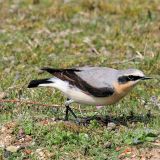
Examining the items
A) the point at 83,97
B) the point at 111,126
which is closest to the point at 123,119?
the point at 111,126

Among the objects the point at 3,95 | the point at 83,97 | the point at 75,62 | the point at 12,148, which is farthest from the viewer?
the point at 75,62

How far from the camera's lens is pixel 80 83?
843 centimetres

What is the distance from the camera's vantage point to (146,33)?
1295 centimetres

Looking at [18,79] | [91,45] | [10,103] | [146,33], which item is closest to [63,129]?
[10,103]

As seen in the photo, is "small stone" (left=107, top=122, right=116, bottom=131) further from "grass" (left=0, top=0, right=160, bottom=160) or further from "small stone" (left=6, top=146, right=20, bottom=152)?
"small stone" (left=6, top=146, right=20, bottom=152)

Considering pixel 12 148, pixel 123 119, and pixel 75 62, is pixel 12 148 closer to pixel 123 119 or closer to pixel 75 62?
pixel 123 119

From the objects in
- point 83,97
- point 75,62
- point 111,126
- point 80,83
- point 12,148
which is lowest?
point 75,62

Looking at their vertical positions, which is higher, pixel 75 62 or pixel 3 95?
pixel 3 95

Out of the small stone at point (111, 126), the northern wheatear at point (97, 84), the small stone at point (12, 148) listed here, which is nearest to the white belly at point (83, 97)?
the northern wheatear at point (97, 84)

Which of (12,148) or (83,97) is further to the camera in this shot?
(83,97)

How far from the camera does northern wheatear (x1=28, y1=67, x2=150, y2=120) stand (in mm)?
8273

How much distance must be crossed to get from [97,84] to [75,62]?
10.7 feet

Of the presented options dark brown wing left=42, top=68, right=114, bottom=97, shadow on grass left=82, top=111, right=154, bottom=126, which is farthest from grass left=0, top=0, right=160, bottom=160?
dark brown wing left=42, top=68, right=114, bottom=97

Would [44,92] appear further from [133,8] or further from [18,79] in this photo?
[133,8]
